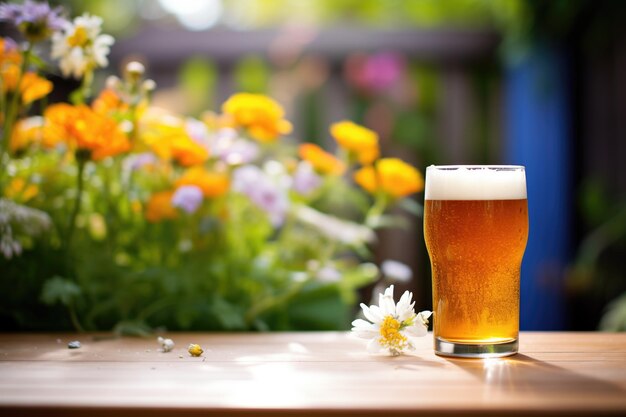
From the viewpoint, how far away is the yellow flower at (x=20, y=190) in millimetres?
1358

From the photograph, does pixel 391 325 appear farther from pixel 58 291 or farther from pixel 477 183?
pixel 58 291

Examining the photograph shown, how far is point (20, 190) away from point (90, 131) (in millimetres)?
246

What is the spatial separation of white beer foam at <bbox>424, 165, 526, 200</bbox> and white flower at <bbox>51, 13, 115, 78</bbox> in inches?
25.3

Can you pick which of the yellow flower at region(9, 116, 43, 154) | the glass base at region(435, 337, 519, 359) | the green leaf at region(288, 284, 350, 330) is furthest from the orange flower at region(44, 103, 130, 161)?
the glass base at region(435, 337, 519, 359)

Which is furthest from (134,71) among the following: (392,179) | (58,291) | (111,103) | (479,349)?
(479,349)

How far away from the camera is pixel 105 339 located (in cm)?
120

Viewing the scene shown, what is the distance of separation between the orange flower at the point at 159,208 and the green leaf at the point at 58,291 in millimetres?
190

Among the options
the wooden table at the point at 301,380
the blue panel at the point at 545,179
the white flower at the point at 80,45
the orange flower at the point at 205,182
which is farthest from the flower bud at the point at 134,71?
the blue panel at the point at 545,179

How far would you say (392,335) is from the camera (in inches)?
40.6

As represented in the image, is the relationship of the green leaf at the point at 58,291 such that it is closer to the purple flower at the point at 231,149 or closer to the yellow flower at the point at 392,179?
the purple flower at the point at 231,149

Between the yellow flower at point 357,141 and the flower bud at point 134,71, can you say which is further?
the yellow flower at point 357,141

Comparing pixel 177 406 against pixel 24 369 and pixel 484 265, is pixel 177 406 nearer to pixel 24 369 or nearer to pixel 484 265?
pixel 24 369

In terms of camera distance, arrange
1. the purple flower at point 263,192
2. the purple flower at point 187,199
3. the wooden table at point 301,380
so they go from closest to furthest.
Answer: the wooden table at point 301,380
the purple flower at point 187,199
the purple flower at point 263,192

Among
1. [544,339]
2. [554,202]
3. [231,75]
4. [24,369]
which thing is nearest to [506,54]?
[554,202]
